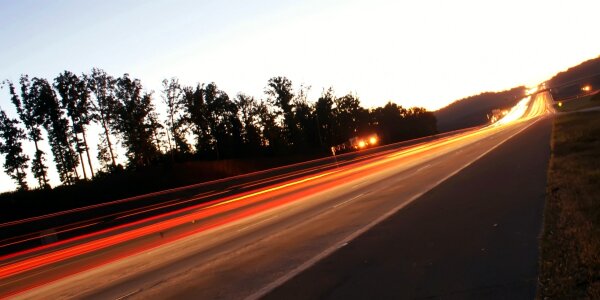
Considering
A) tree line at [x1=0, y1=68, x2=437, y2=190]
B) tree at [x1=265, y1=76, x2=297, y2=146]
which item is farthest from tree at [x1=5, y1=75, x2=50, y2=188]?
tree at [x1=265, y1=76, x2=297, y2=146]

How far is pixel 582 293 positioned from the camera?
575 centimetres

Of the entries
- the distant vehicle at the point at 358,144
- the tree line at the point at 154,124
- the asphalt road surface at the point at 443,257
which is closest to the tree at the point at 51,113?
the tree line at the point at 154,124

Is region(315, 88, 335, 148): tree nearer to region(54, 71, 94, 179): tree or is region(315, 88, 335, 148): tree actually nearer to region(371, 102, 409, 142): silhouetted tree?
region(371, 102, 409, 142): silhouetted tree

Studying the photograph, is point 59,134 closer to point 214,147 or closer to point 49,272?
point 214,147

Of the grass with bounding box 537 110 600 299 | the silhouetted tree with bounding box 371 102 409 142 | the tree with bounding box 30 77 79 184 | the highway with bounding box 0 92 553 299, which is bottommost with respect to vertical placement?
the grass with bounding box 537 110 600 299

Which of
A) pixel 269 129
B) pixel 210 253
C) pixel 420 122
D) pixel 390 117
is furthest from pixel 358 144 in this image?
pixel 210 253

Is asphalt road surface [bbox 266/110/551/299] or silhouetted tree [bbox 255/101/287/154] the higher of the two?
silhouetted tree [bbox 255/101/287/154]

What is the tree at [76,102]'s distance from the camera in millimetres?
70125

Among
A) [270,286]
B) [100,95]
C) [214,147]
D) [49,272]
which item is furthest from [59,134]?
[270,286]

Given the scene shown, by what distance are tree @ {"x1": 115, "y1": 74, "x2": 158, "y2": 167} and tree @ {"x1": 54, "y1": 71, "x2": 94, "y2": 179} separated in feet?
14.3

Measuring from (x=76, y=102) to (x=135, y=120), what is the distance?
8.15 metres

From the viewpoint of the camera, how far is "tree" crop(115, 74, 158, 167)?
71.4 metres

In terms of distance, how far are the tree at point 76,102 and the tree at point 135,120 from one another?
Answer: 14.3 feet

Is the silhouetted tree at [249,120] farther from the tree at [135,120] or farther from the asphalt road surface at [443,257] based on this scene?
the asphalt road surface at [443,257]
